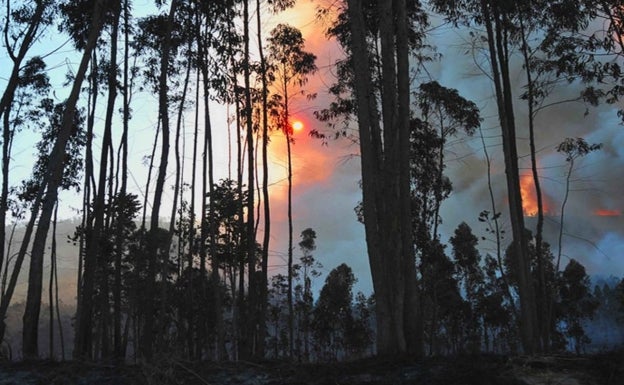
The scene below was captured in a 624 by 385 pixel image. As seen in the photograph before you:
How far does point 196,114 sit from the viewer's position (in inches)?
737

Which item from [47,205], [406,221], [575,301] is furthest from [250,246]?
[575,301]

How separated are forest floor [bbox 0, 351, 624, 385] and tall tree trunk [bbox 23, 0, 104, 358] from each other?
4258 millimetres

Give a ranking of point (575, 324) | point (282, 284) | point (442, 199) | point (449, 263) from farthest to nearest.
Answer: point (575, 324) → point (282, 284) → point (449, 263) → point (442, 199)

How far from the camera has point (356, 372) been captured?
502 cm

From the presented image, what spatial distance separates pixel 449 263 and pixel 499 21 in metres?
21.4

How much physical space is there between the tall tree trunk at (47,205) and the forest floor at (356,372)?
168 inches

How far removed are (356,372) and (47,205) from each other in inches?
282

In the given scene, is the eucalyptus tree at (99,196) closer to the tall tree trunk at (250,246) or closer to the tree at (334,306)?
the tall tree trunk at (250,246)

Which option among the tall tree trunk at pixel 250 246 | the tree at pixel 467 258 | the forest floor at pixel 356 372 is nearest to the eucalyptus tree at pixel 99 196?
the tall tree trunk at pixel 250 246

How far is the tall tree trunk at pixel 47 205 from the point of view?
9.70 m

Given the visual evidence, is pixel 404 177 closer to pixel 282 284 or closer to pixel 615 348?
pixel 615 348

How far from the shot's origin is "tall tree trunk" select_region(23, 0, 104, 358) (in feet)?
31.8

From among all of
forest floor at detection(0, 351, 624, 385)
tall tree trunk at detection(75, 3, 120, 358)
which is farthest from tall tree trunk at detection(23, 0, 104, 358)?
forest floor at detection(0, 351, 624, 385)

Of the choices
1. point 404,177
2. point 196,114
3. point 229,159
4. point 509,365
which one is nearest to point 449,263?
point 229,159
